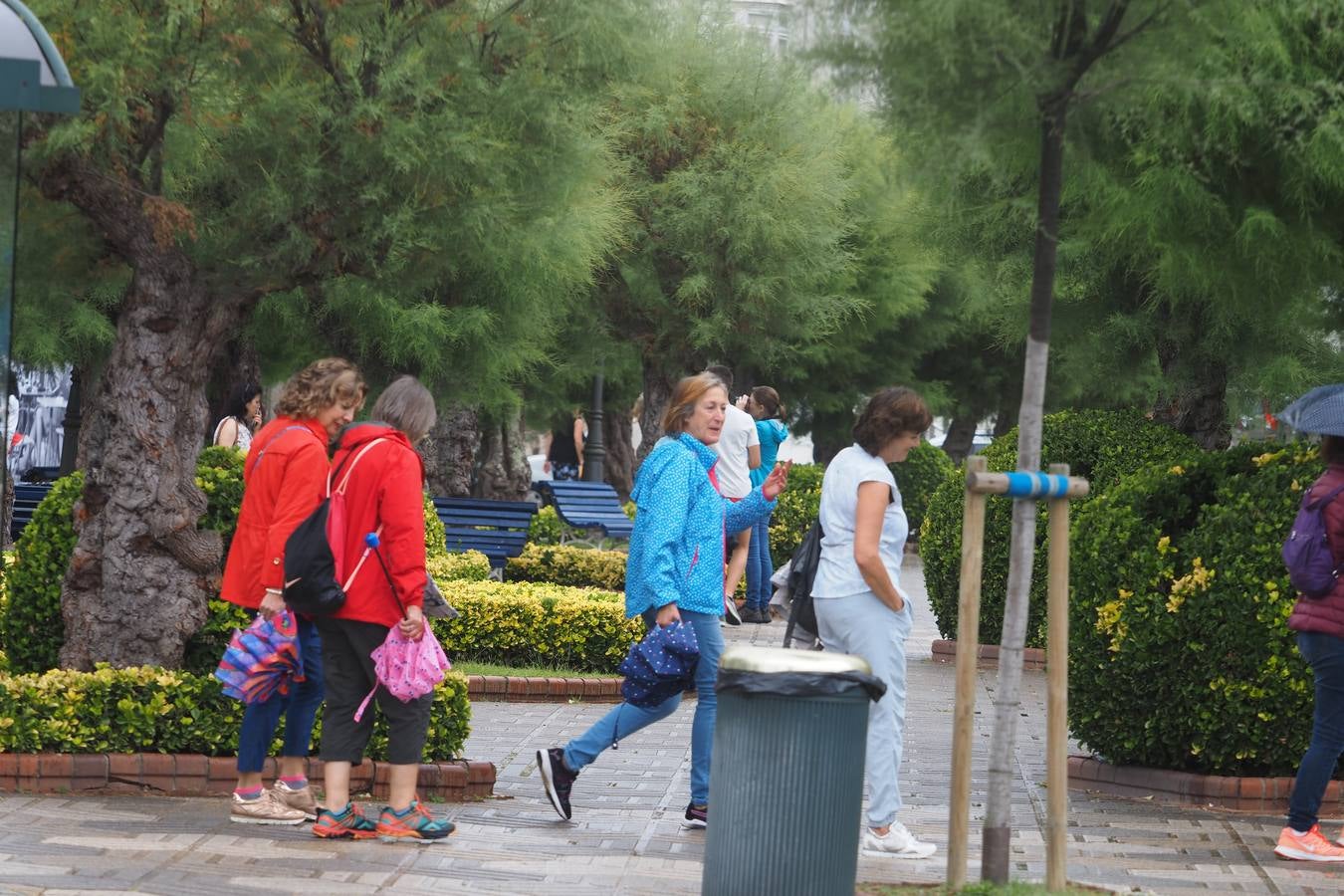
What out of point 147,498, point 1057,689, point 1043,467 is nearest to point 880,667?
point 1057,689

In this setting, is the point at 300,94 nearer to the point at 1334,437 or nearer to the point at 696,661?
the point at 696,661

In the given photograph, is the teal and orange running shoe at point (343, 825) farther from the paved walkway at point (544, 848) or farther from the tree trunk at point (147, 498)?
the tree trunk at point (147, 498)

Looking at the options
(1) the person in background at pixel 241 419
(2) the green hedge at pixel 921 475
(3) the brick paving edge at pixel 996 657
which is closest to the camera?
(1) the person in background at pixel 241 419

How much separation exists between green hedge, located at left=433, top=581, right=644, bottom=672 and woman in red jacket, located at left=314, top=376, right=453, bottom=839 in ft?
16.3

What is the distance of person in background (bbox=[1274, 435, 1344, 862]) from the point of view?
21.5 ft

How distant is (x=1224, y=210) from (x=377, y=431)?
3315 millimetres

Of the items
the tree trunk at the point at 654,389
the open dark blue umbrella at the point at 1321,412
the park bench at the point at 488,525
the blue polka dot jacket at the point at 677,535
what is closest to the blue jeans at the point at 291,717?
the blue polka dot jacket at the point at 677,535

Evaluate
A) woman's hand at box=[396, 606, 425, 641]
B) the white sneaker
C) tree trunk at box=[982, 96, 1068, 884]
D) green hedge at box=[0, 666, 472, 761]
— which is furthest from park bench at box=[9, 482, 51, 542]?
tree trunk at box=[982, 96, 1068, 884]

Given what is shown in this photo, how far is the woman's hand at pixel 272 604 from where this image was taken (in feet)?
22.0

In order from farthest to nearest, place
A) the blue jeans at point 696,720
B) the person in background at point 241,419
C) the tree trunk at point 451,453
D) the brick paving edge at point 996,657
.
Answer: the tree trunk at point 451,453
the brick paving edge at point 996,657
the person in background at point 241,419
the blue jeans at point 696,720

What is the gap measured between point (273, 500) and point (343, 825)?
124 centimetres

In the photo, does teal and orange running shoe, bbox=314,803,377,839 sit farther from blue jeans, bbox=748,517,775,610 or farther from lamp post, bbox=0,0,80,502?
blue jeans, bbox=748,517,775,610

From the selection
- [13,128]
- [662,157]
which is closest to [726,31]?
[662,157]

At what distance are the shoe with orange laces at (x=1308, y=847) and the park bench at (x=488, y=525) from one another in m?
11.0
